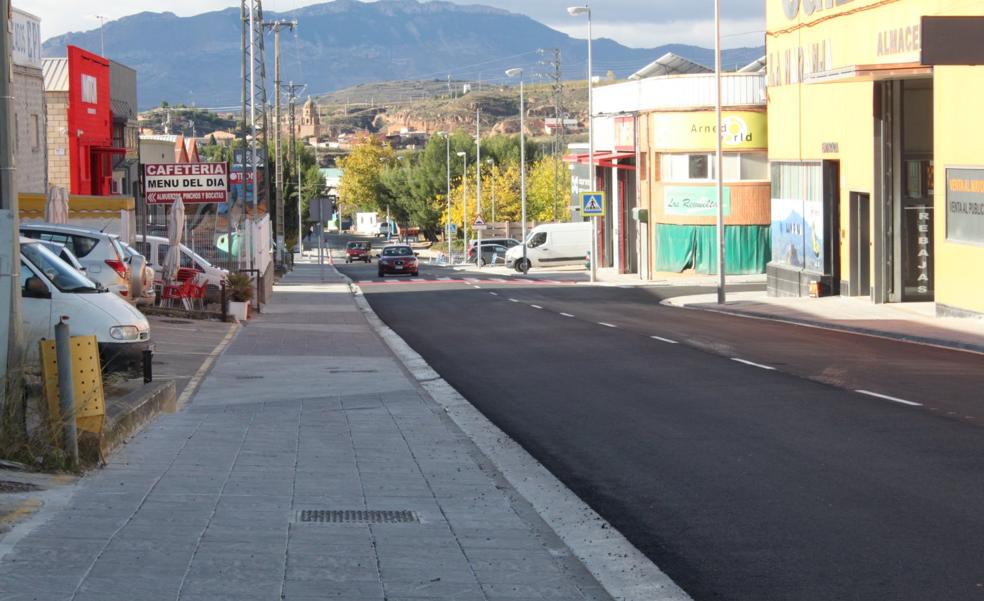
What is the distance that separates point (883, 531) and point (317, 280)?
54.2 m

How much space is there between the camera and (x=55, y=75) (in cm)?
4838

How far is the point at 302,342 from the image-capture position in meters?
26.6

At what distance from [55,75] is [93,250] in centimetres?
2469

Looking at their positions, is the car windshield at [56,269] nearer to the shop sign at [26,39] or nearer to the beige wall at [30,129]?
the beige wall at [30,129]

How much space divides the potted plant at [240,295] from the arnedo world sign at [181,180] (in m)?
2.40

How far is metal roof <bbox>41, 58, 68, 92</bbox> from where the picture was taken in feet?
157

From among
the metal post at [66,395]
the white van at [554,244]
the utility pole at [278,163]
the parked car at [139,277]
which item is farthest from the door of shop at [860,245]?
the white van at [554,244]

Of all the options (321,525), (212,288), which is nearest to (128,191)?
(212,288)

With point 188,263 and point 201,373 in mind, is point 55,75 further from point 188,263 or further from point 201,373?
point 201,373

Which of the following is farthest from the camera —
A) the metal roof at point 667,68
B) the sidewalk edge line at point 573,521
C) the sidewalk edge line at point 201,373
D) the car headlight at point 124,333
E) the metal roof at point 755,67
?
the metal roof at point 667,68

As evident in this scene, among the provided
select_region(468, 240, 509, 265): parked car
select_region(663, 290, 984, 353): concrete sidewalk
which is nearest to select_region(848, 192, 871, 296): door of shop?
select_region(663, 290, 984, 353): concrete sidewalk

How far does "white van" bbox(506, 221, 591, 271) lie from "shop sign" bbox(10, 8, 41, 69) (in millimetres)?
37760

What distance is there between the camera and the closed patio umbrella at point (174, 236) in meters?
32.4

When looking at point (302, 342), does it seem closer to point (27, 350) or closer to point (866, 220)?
point (27, 350)
